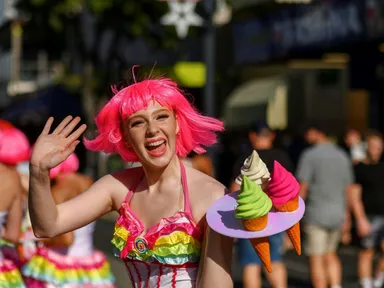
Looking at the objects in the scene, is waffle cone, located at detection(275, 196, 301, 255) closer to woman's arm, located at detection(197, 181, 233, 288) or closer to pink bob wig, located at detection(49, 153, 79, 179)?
woman's arm, located at detection(197, 181, 233, 288)

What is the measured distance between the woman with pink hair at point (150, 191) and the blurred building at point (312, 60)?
1435cm

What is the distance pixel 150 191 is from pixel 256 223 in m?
0.73

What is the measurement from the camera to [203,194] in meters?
4.07

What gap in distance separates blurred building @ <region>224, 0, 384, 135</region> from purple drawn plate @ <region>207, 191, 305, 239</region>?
1472 cm

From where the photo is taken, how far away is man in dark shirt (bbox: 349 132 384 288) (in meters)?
11.1

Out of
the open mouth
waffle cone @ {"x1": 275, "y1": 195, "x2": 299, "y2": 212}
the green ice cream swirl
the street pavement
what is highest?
the open mouth

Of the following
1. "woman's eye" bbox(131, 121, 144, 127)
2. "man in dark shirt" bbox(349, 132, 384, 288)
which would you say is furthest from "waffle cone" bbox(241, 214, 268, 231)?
"man in dark shirt" bbox(349, 132, 384, 288)

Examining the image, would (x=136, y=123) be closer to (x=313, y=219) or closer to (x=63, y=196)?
(x=63, y=196)

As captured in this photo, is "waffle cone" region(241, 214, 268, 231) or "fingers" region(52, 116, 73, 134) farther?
"fingers" region(52, 116, 73, 134)

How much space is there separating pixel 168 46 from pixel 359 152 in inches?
354

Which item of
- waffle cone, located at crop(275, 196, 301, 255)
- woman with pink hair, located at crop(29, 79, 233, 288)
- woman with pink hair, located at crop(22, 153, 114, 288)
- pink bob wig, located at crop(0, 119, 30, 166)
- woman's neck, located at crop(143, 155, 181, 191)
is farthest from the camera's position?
woman with pink hair, located at crop(22, 153, 114, 288)

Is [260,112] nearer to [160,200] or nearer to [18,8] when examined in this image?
[18,8]

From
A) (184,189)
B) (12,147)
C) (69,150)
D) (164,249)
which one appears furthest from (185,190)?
(12,147)

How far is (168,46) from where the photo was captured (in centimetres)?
2583
